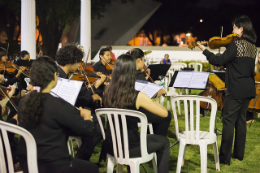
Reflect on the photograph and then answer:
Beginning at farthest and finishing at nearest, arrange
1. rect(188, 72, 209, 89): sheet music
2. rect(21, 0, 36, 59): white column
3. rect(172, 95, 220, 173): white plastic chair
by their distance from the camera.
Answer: rect(21, 0, 36, 59): white column → rect(188, 72, 209, 89): sheet music → rect(172, 95, 220, 173): white plastic chair

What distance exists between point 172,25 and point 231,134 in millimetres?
27708

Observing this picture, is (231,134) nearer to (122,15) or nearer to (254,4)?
(122,15)

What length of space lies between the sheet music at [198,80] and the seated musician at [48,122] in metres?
2.10

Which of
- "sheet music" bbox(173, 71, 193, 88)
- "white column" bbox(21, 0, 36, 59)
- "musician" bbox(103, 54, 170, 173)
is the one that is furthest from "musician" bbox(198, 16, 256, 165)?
"white column" bbox(21, 0, 36, 59)

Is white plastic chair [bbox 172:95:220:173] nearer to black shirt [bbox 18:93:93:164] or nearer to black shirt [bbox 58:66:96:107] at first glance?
black shirt [bbox 58:66:96:107]

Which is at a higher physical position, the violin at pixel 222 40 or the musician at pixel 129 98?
the violin at pixel 222 40

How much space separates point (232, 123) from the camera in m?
3.49

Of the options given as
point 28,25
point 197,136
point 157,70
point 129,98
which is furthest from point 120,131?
point 28,25

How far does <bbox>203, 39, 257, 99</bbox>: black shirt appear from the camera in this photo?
10.8 ft

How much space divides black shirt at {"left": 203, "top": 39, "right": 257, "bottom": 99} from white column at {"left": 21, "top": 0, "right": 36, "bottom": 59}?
8.00m

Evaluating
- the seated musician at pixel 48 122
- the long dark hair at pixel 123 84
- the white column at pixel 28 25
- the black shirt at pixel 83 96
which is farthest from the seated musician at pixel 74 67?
the white column at pixel 28 25

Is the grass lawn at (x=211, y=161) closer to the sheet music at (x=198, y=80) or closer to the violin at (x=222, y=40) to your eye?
the sheet music at (x=198, y=80)

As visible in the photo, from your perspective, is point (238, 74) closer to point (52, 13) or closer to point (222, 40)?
point (222, 40)

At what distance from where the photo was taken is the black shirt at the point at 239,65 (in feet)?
10.8
